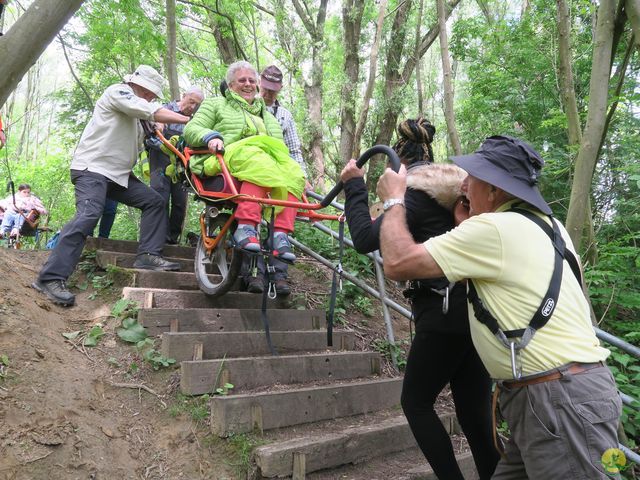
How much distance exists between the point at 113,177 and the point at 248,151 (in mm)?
1391

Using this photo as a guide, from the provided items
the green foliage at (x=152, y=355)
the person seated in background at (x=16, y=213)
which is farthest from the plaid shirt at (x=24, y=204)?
the green foliage at (x=152, y=355)

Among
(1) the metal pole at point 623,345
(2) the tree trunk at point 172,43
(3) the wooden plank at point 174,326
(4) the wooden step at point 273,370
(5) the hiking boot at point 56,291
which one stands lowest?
(4) the wooden step at point 273,370

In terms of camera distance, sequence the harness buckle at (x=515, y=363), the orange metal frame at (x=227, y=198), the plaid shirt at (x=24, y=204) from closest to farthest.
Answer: the harness buckle at (x=515, y=363), the orange metal frame at (x=227, y=198), the plaid shirt at (x=24, y=204)

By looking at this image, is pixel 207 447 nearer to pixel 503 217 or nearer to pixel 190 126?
pixel 503 217

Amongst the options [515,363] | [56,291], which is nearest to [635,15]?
[515,363]

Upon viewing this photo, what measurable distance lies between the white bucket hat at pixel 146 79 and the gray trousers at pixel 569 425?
407cm

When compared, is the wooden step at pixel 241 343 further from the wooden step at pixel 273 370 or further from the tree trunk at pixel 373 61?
the tree trunk at pixel 373 61

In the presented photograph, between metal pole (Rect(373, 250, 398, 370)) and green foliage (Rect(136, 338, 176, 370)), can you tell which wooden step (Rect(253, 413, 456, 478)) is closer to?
metal pole (Rect(373, 250, 398, 370))

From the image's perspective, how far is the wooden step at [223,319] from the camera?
11.7ft

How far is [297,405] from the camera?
3.05 meters

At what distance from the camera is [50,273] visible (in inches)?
149

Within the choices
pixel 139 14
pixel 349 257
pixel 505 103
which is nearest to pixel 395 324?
pixel 349 257

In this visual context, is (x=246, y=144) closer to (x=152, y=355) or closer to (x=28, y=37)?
(x=28, y=37)

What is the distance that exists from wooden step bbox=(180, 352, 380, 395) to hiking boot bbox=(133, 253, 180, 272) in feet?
5.08
